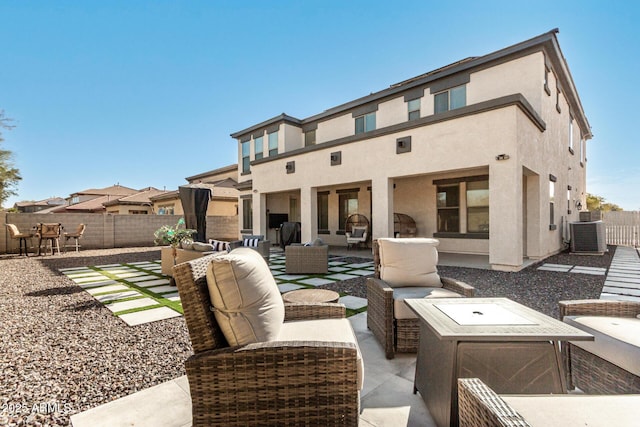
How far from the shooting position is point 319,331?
189 cm

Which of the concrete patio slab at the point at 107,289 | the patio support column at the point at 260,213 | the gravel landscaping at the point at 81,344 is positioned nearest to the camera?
the gravel landscaping at the point at 81,344

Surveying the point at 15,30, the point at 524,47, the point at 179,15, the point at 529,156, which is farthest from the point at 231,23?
the point at 529,156

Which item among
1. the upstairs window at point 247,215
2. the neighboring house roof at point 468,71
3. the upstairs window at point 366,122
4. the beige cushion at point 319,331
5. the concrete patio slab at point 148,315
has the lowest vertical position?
the concrete patio slab at point 148,315

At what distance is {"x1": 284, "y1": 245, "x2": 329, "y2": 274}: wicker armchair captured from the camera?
249 inches

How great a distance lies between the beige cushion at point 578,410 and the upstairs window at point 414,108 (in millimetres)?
9392

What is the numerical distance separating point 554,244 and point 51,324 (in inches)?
476

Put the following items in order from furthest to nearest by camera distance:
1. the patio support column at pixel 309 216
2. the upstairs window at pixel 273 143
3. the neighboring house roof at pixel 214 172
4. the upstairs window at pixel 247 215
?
1. the neighboring house roof at pixel 214 172
2. the upstairs window at pixel 247 215
3. the upstairs window at pixel 273 143
4. the patio support column at pixel 309 216

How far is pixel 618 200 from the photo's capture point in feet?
86.1

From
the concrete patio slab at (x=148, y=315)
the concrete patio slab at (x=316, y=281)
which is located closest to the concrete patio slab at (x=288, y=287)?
the concrete patio slab at (x=316, y=281)

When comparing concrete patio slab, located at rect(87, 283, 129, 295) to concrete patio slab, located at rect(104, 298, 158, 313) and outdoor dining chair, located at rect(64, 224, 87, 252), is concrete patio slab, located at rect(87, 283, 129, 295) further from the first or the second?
outdoor dining chair, located at rect(64, 224, 87, 252)

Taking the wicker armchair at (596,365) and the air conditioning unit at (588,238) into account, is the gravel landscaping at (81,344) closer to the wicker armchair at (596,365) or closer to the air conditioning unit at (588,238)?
the wicker armchair at (596,365)

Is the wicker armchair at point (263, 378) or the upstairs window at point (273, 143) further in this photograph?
the upstairs window at point (273, 143)

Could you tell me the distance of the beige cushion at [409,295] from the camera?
2.49 meters

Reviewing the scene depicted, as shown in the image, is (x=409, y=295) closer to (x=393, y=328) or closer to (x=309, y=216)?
(x=393, y=328)
